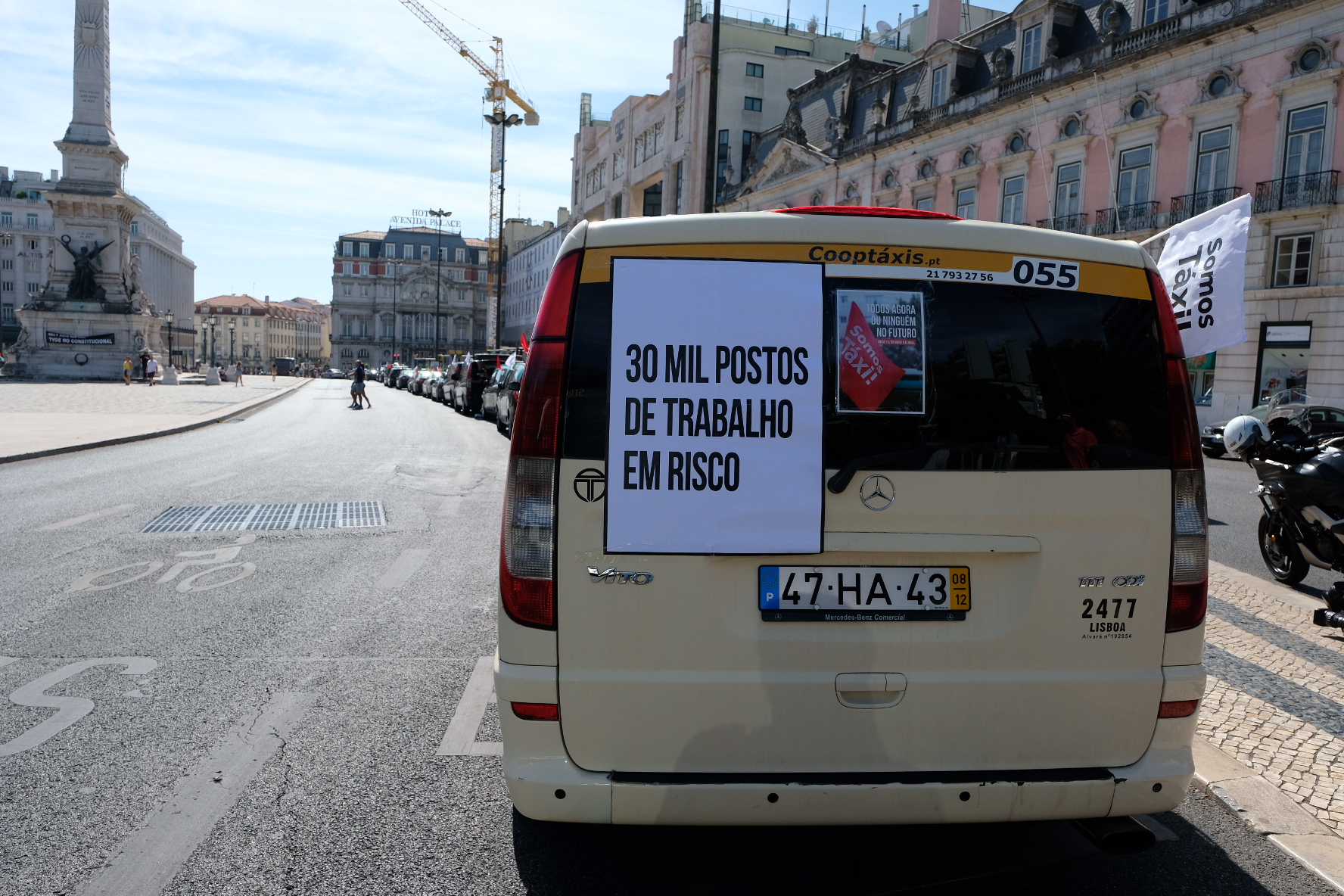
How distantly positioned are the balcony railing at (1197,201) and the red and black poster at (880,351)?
1183 inches

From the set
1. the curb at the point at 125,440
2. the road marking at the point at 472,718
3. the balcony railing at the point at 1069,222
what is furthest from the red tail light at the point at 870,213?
the balcony railing at the point at 1069,222

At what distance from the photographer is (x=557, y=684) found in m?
2.77

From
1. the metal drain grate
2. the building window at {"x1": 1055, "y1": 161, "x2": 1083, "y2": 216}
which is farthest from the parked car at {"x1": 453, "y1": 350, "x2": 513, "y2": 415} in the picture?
the metal drain grate

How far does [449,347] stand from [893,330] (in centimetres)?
14639

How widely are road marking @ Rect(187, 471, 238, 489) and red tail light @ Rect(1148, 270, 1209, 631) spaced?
11.6 meters

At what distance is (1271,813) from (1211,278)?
3.16 metres

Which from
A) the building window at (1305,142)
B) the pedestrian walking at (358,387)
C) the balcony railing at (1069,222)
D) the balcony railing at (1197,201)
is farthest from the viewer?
the pedestrian walking at (358,387)

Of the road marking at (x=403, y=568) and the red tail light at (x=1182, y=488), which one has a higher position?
the red tail light at (x=1182, y=488)

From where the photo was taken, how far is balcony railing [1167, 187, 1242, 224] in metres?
29.1

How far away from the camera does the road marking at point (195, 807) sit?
301cm

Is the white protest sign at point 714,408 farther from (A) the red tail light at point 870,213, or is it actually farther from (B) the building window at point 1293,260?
(B) the building window at point 1293,260

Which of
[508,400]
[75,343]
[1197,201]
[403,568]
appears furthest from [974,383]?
[75,343]

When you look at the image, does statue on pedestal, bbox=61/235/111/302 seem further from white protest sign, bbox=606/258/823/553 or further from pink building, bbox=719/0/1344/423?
white protest sign, bbox=606/258/823/553

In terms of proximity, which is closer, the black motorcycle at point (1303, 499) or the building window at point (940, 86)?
the black motorcycle at point (1303, 499)
